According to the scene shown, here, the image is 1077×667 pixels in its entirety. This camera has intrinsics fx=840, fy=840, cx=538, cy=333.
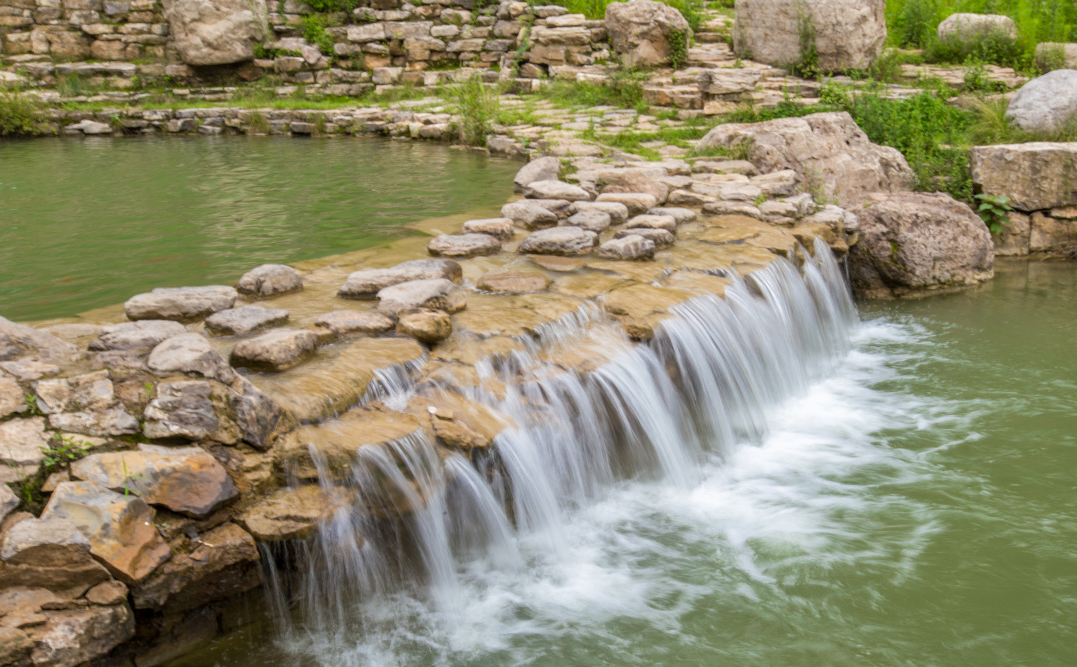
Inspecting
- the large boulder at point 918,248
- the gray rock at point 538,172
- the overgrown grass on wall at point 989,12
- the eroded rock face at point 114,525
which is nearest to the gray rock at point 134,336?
the eroded rock face at point 114,525

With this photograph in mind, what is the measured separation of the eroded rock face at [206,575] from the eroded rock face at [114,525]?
0.07 meters

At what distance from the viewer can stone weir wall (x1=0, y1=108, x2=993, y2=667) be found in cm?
254

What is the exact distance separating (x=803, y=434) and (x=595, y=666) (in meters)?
2.32

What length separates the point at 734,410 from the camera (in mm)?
4816

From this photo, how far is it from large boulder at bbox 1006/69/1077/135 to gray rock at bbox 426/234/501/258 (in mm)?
5611

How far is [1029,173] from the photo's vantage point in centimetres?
714

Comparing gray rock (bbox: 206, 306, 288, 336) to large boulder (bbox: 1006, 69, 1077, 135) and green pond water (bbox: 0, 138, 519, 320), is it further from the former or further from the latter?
large boulder (bbox: 1006, 69, 1077, 135)

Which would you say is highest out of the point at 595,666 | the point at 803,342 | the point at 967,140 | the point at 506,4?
the point at 506,4

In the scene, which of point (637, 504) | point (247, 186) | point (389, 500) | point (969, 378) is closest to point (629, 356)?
point (637, 504)

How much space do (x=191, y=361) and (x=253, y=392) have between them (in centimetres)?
26

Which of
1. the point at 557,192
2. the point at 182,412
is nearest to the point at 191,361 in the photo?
the point at 182,412

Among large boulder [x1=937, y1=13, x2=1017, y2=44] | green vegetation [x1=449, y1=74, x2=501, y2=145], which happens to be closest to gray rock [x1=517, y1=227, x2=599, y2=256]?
green vegetation [x1=449, y1=74, x2=501, y2=145]

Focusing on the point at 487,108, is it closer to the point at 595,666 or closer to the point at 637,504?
the point at 637,504

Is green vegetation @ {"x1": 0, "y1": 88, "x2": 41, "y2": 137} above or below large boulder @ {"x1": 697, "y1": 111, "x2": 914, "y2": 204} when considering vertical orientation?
above
